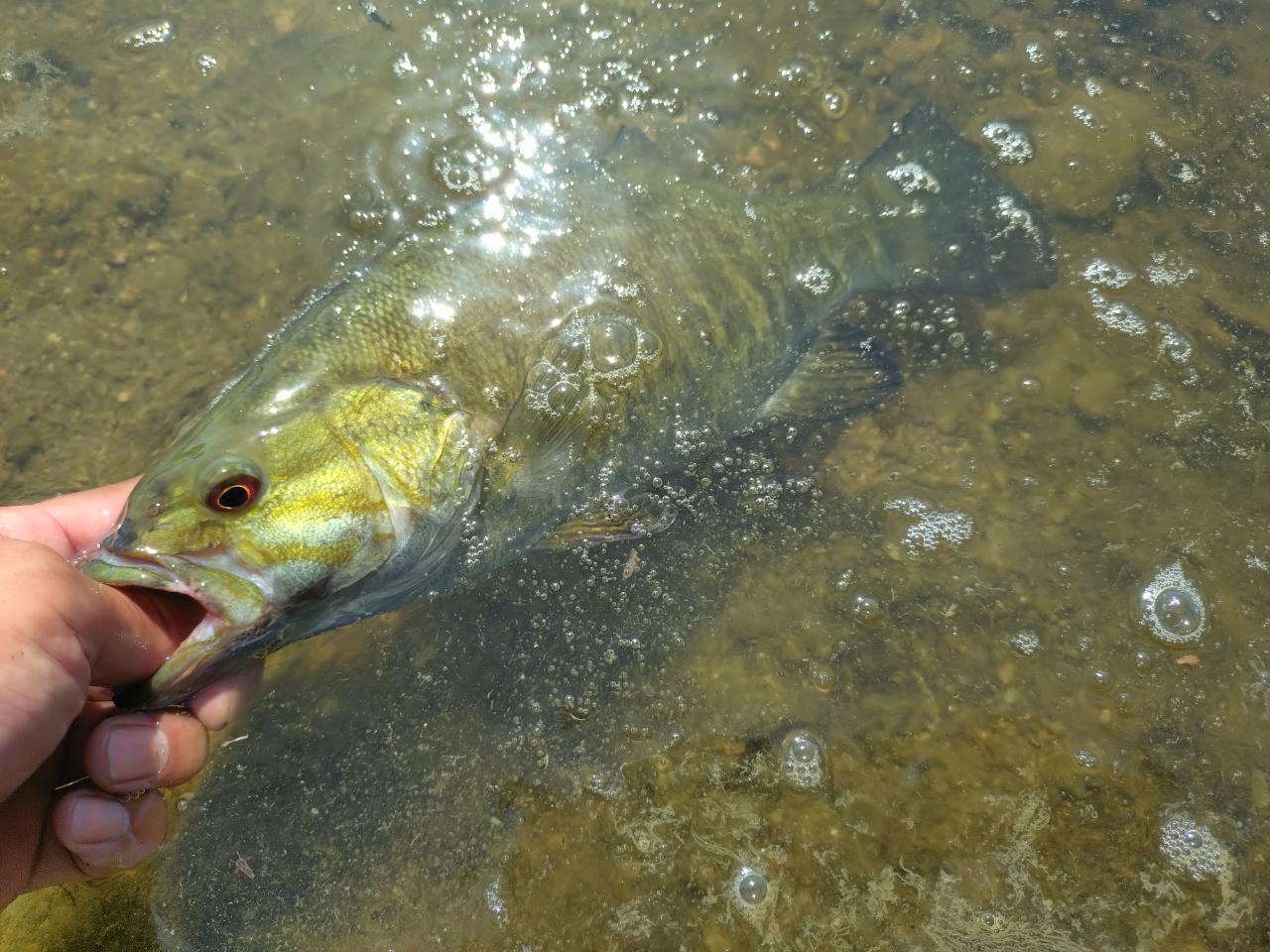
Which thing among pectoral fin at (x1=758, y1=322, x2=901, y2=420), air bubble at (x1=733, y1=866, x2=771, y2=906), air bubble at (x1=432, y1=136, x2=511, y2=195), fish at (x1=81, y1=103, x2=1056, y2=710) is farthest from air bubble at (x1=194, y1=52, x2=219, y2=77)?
air bubble at (x1=733, y1=866, x2=771, y2=906)

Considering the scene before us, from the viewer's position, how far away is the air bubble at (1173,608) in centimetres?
260

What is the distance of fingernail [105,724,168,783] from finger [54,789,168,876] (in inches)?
4.8

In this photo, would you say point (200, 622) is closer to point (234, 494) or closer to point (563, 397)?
point (234, 494)

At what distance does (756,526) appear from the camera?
9.48ft

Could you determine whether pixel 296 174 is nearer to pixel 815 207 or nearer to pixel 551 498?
pixel 551 498

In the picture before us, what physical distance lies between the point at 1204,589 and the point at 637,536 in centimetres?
185

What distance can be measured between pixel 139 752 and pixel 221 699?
23cm

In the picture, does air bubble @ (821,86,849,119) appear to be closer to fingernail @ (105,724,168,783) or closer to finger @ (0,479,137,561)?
finger @ (0,479,137,561)

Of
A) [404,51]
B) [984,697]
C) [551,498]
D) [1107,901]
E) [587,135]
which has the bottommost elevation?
[1107,901]

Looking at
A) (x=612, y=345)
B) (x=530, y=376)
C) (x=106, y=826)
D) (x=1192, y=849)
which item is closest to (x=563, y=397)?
(x=530, y=376)

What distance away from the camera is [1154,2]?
3828mm

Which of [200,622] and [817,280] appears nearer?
[200,622]

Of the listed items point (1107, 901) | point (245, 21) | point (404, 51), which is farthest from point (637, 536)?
point (245, 21)

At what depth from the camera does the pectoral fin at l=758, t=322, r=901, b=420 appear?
306cm
